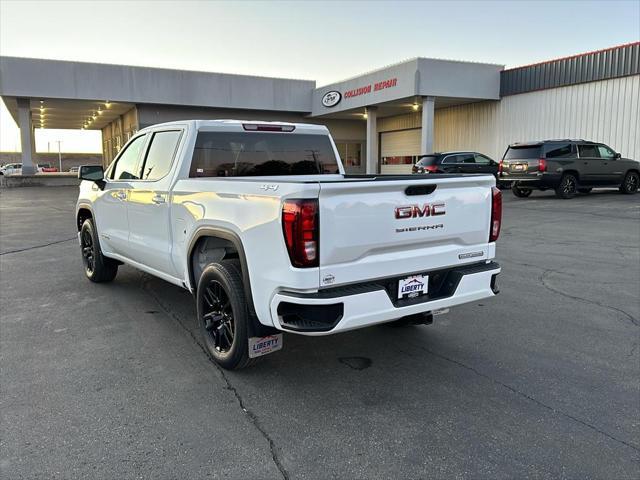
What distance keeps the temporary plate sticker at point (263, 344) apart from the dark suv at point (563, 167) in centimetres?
1561

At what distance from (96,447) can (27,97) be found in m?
32.1

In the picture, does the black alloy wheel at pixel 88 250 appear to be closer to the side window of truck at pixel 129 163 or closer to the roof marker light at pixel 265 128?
the side window of truck at pixel 129 163

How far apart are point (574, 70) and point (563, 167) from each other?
7980 millimetres

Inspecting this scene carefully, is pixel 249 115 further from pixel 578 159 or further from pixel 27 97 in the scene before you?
pixel 578 159

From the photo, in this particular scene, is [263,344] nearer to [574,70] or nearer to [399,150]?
[574,70]

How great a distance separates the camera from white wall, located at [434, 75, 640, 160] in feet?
69.3

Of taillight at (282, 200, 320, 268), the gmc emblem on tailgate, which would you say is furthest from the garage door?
taillight at (282, 200, 320, 268)

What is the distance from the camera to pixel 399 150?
3547 centimetres

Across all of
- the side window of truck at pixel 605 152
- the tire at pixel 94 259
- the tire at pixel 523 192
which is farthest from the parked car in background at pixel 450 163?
the tire at pixel 94 259

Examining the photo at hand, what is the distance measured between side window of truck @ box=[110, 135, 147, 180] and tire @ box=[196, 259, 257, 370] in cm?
210

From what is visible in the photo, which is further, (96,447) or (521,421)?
(521,421)

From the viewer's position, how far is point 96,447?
2961 mm

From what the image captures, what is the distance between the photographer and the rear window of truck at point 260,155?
16.1 ft

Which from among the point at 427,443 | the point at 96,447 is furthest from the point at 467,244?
the point at 96,447
